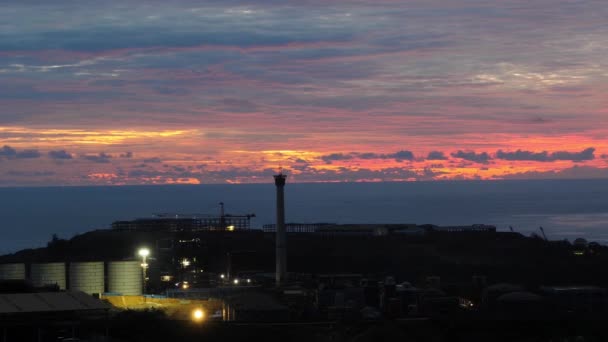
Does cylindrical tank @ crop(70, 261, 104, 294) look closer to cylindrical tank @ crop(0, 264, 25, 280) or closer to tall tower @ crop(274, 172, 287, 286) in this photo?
cylindrical tank @ crop(0, 264, 25, 280)

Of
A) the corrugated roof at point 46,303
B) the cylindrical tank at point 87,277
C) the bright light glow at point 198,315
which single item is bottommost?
the bright light glow at point 198,315

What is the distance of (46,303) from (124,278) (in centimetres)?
1793

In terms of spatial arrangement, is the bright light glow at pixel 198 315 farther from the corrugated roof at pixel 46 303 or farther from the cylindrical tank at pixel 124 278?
the cylindrical tank at pixel 124 278

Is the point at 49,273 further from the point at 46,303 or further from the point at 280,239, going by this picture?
the point at 46,303

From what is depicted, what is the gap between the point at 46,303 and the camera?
37.0 meters

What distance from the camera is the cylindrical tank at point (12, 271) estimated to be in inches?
2141

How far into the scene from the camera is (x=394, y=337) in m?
36.6

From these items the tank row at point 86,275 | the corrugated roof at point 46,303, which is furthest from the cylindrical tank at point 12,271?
the corrugated roof at point 46,303

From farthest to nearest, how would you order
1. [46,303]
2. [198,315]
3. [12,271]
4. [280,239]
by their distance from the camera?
1. [280,239]
2. [12,271]
3. [198,315]
4. [46,303]

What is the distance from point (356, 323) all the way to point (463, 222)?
453ft

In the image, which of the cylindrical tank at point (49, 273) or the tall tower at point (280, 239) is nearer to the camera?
the cylindrical tank at point (49, 273)

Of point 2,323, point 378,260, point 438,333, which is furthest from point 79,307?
point 378,260

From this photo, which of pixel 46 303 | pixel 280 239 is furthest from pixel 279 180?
pixel 46 303

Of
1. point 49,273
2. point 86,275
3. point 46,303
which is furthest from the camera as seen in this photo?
point 86,275
